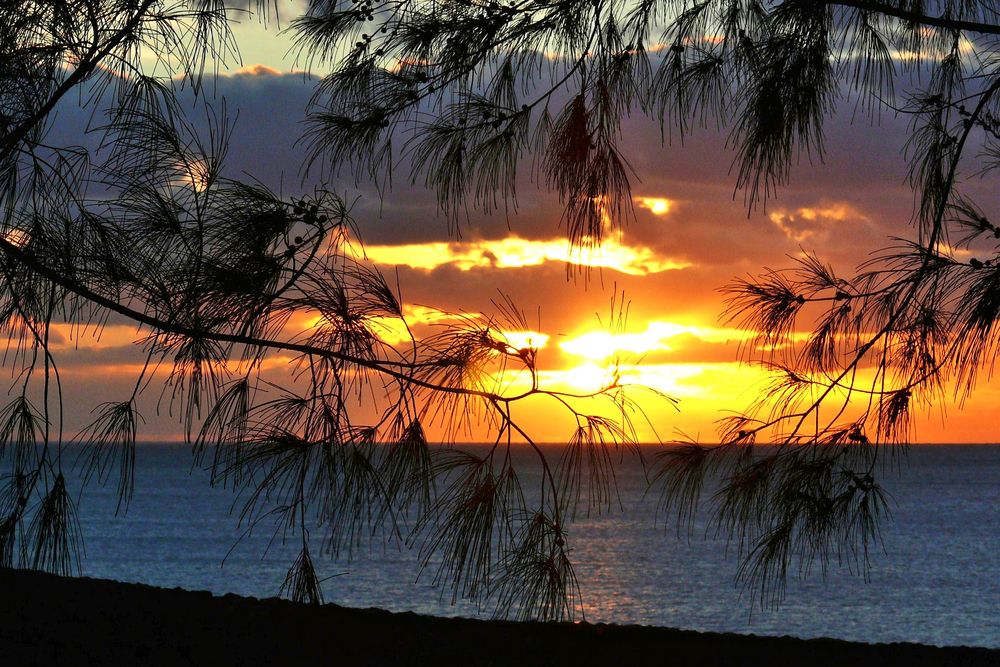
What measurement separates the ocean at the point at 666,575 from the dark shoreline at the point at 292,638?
35.5ft

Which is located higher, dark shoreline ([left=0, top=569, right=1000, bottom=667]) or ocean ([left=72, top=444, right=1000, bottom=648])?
dark shoreline ([left=0, top=569, right=1000, bottom=667])

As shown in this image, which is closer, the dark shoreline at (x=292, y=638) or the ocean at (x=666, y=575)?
the dark shoreline at (x=292, y=638)

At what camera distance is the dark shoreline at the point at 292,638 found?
2.14 meters

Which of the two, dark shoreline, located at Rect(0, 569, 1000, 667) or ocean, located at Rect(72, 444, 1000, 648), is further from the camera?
ocean, located at Rect(72, 444, 1000, 648)

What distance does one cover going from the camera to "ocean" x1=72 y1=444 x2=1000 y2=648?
71.4 ft

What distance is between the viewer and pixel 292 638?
2346 mm

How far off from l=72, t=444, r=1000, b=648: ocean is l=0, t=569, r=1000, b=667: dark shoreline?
Result: 10812mm

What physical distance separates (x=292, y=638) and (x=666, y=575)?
26.8 meters

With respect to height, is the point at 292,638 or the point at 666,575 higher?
the point at 292,638

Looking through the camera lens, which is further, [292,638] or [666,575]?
[666,575]

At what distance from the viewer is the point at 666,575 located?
28.0 metres

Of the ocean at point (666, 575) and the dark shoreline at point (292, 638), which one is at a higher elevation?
the dark shoreline at point (292, 638)

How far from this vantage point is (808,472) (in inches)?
98.4

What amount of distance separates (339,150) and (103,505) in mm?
52402
